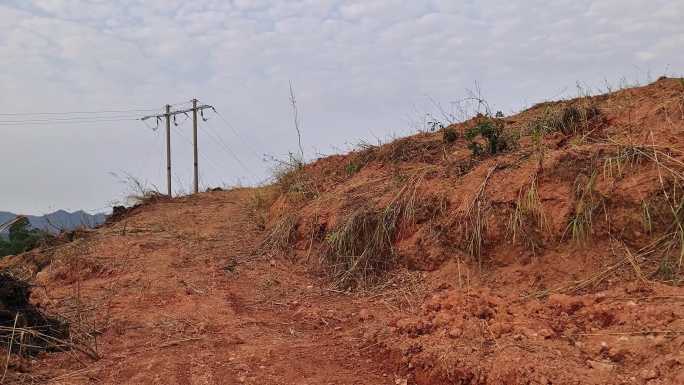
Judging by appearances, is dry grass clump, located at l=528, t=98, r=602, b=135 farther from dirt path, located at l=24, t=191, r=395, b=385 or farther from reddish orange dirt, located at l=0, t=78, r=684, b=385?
dirt path, located at l=24, t=191, r=395, b=385

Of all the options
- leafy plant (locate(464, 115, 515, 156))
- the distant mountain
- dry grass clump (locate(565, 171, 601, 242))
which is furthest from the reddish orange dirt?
the distant mountain

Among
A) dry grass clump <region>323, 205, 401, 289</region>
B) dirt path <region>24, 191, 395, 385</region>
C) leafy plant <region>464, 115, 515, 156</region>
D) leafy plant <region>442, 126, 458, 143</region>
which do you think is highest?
leafy plant <region>442, 126, 458, 143</region>

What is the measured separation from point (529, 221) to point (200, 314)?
277cm

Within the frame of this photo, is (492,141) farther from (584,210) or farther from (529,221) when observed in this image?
(584,210)

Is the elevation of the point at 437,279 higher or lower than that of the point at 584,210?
lower

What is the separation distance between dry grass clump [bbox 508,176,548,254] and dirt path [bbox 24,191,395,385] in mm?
1459

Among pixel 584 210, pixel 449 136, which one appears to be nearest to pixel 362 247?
pixel 584 210

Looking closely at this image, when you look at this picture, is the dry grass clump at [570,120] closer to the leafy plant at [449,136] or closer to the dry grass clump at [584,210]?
the leafy plant at [449,136]

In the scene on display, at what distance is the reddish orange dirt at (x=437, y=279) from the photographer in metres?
3.25

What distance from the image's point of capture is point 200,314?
475cm

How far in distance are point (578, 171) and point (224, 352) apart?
303 centimetres

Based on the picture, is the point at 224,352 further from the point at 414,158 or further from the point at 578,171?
the point at 414,158

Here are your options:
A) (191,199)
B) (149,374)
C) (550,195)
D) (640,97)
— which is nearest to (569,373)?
(550,195)

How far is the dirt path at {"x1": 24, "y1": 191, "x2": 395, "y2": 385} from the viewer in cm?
359
